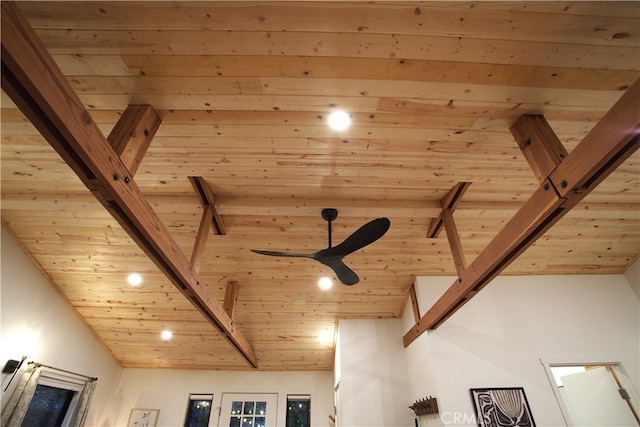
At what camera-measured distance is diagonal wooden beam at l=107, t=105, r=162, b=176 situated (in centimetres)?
188

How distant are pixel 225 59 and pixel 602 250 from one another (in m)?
4.97

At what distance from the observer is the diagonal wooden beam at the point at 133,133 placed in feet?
6.17

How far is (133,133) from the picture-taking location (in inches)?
77.5

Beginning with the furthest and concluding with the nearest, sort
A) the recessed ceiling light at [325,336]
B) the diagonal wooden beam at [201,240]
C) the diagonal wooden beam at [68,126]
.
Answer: the recessed ceiling light at [325,336]
the diagonal wooden beam at [201,240]
the diagonal wooden beam at [68,126]

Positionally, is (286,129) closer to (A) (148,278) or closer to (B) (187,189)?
(B) (187,189)

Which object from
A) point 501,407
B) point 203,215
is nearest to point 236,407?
point 203,215

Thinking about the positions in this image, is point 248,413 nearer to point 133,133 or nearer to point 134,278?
point 134,278

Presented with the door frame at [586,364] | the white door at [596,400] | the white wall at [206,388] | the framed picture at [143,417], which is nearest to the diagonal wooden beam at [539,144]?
the door frame at [586,364]

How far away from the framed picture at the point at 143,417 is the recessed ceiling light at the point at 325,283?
4039 millimetres

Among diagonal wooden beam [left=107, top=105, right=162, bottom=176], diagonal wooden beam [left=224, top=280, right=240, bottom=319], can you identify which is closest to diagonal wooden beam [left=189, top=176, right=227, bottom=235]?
diagonal wooden beam [left=107, top=105, right=162, bottom=176]

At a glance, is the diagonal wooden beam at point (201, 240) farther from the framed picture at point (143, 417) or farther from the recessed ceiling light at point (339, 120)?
the framed picture at point (143, 417)

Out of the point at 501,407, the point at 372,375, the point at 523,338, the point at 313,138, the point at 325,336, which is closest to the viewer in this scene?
the point at 313,138

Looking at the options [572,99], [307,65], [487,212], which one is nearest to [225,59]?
A: [307,65]

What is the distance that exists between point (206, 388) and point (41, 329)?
285 centimetres
